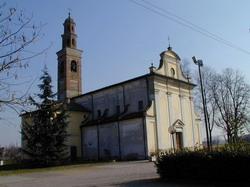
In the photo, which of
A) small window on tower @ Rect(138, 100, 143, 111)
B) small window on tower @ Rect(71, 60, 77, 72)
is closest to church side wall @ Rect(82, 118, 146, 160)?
small window on tower @ Rect(138, 100, 143, 111)

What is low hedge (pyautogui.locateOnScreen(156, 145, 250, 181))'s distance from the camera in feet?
42.4

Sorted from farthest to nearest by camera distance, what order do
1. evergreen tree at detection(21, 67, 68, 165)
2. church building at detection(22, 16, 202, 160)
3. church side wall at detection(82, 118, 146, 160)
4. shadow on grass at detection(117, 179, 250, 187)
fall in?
1. church building at detection(22, 16, 202, 160)
2. church side wall at detection(82, 118, 146, 160)
3. evergreen tree at detection(21, 67, 68, 165)
4. shadow on grass at detection(117, 179, 250, 187)

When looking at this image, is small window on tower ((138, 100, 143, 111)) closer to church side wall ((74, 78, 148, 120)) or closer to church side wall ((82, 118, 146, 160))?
church side wall ((74, 78, 148, 120))

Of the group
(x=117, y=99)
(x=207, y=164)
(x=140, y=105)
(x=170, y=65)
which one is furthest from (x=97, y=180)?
(x=170, y=65)

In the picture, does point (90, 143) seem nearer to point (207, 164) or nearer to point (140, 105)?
point (140, 105)

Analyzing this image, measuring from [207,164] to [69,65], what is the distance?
132 ft

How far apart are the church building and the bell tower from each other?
8.35ft

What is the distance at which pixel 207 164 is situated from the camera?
13898 millimetres

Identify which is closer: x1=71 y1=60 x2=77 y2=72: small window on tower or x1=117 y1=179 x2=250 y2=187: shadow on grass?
x1=117 y1=179 x2=250 y2=187: shadow on grass

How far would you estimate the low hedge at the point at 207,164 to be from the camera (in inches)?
509

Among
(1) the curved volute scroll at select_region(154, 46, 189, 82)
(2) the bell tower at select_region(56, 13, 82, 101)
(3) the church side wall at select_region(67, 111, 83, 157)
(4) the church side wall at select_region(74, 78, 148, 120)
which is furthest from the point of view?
(2) the bell tower at select_region(56, 13, 82, 101)

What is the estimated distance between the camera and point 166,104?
134 feet

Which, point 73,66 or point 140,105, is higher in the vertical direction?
point 73,66

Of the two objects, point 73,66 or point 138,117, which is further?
point 73,66
